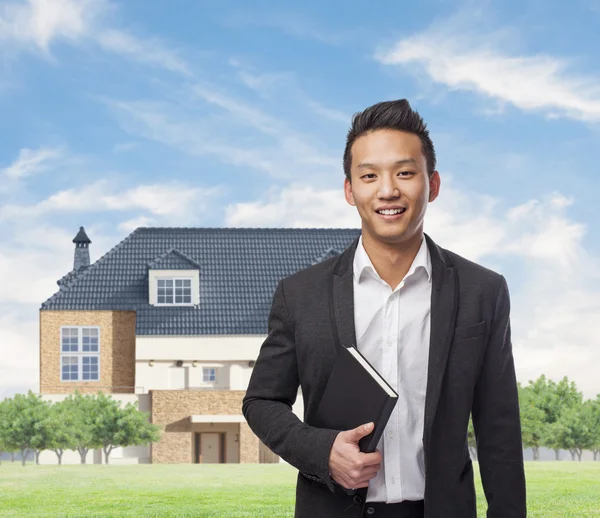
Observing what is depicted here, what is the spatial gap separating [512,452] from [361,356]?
27.0 inches

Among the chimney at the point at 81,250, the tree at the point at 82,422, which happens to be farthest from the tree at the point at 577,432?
the chimney at the point at 81,250

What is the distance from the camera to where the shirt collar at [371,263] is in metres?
2.97

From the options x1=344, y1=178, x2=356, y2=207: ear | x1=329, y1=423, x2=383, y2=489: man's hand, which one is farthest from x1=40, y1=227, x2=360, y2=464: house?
x1=329, y1=423, x2=383, y2=489: man's hand

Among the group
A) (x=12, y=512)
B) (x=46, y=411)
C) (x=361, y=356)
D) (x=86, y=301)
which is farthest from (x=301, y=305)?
(x=86, y=301)

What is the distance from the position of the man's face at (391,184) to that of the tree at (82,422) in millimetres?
23867

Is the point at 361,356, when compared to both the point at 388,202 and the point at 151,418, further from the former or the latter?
the point at 151,418

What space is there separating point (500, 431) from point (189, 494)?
33.7 feet

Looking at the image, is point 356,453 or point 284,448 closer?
point 356,453

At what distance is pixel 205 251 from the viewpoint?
3186 cm

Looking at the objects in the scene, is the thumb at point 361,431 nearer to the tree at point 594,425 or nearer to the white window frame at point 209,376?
the tree at point 594,425

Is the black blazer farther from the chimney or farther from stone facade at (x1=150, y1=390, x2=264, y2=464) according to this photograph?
the chimney

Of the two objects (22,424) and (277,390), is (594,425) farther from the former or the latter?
(277,390)

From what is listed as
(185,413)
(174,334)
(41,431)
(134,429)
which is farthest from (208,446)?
(41,431)

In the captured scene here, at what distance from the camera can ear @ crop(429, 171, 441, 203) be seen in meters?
3.11
